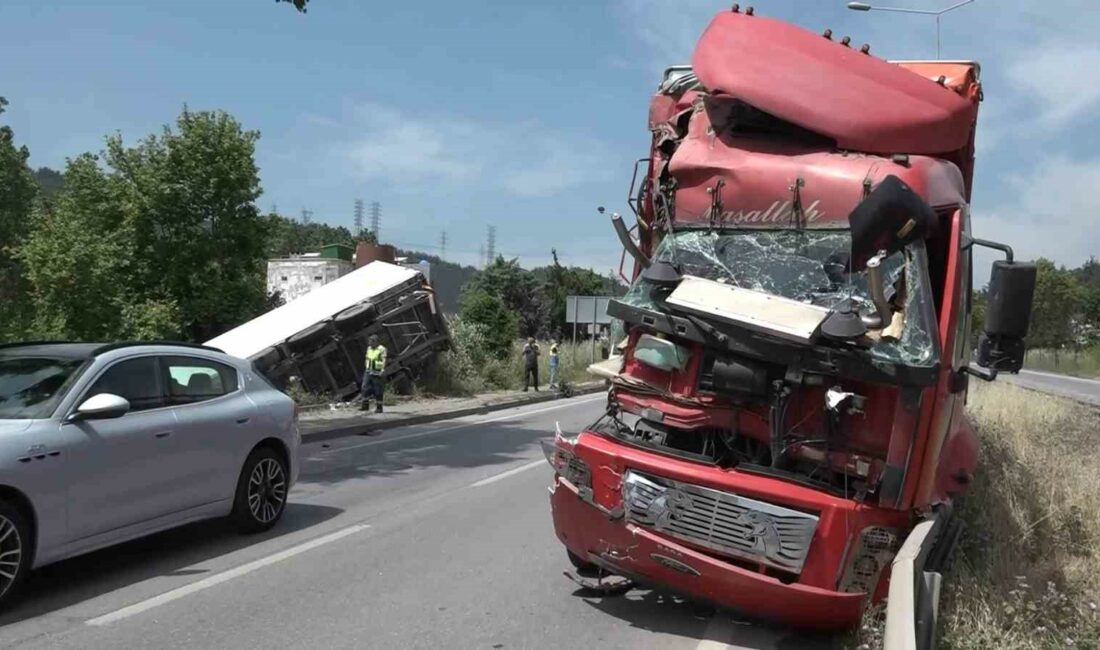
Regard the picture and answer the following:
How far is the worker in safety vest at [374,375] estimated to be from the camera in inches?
749

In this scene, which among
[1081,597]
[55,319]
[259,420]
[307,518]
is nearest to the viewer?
[1081,597]

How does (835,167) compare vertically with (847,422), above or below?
above

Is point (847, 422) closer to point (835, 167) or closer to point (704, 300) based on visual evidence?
point (704, 300)

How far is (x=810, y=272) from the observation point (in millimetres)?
5199

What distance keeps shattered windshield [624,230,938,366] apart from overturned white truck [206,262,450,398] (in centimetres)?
1417

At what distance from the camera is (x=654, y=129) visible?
690 cm

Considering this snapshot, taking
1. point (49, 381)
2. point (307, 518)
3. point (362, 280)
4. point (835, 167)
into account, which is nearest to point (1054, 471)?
point (835, 167)

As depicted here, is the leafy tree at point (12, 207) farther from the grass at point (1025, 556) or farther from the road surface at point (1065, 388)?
the road surface at point (1065, 388)

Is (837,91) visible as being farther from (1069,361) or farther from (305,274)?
(1069,361)

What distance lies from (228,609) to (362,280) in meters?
17.8

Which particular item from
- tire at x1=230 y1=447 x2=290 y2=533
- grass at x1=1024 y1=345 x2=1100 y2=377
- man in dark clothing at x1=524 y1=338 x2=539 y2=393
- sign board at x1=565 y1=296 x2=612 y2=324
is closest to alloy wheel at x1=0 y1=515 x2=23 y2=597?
tire at x1=230 y1=447 x2=290 y2=533

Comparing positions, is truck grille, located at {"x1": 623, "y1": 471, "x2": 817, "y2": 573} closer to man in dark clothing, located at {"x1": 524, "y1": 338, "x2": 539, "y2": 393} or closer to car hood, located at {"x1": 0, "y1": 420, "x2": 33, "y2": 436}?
car hood, located at {"x1": 0, "y1": 420, "x2": 33, "y2": 436}

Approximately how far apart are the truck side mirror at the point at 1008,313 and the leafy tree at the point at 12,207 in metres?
22.0

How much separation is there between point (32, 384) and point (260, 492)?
2160mm
